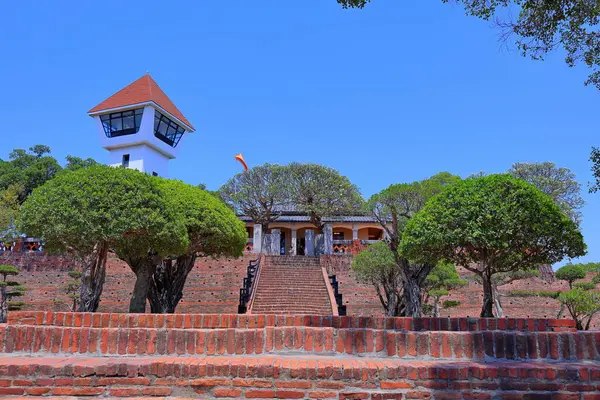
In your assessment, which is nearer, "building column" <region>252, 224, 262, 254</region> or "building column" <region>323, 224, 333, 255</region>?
"building column" <region>252, 224, 262, 254</region>

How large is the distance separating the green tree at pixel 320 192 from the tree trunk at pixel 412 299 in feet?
60.5

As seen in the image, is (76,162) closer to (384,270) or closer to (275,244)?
(275,244)

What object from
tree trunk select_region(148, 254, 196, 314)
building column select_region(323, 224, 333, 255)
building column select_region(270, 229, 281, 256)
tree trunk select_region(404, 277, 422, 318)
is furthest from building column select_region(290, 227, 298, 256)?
tree trunk select_region(404, 277, 422, 318)

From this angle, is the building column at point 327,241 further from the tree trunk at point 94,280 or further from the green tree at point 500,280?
the tree trunk at point 94,280

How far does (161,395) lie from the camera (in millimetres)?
3324

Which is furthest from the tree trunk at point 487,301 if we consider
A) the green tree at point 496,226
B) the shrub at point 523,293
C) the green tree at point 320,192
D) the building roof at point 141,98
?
the building roof at point 141,98

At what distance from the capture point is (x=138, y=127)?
3294 centimetres

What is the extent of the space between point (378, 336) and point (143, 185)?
9520 millimetres

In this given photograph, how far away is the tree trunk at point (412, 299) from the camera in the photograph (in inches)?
561

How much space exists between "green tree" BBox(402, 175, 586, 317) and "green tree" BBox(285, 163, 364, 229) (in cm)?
2124

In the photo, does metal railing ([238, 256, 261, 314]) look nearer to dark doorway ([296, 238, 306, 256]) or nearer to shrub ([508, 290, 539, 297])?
shrub ([508, 290, 539, 297])

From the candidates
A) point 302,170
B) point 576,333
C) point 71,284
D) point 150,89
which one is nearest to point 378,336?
point 576,333

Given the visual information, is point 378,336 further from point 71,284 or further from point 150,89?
point 150,89

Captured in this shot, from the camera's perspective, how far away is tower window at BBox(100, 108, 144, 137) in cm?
3308
